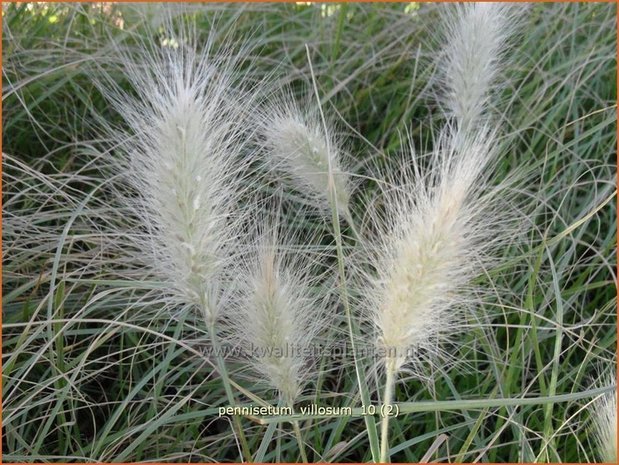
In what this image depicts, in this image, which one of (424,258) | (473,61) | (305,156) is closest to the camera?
(424,258)

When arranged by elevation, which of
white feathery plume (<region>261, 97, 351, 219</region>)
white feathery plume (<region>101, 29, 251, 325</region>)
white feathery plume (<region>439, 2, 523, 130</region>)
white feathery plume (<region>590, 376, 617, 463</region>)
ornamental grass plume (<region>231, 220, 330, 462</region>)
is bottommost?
white feathery plume (<region>590, 376, 617, 463</region>)

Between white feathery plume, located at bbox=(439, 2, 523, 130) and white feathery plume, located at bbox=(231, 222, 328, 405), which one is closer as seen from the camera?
white feathery plume, located at bbox=(231, 222, 328, 405)

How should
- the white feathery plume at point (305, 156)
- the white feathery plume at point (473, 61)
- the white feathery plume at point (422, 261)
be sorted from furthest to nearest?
the white feathery plume at point (473, 61), the white feathery plume at point (305, 156), the white feathery plume at point (422, 261)

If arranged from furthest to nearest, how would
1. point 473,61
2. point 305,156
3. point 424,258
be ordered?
1. point 473,61
2. point 305,156
3. point 424,258

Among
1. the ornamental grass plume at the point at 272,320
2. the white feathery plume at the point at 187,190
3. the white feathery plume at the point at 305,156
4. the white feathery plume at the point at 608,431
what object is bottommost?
the white feathery plume at the point at 608,431

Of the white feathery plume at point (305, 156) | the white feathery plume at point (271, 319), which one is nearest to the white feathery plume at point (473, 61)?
the white feathery plume at point (305, 156)

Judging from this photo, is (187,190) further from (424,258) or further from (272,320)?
(424,258)

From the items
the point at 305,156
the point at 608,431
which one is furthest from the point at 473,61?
the point at 608,431

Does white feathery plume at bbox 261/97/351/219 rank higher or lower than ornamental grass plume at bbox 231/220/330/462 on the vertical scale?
higher

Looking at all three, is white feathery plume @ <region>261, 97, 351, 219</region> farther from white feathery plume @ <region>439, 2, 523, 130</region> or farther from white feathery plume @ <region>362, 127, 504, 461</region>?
white feathery plume @ <region>439, 2, 523, 130</region>

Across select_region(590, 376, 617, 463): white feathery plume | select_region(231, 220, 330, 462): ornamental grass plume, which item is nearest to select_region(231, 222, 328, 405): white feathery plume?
select_region(231, 220, 330, 462): ornamental grass plume

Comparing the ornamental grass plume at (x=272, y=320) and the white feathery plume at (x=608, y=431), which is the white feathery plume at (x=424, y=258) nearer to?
the ornamental grass plume at (x=272, y=320)

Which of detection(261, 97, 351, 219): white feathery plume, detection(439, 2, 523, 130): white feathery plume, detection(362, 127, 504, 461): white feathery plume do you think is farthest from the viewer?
detection(439, 2, 523, 130): white feathery plume
